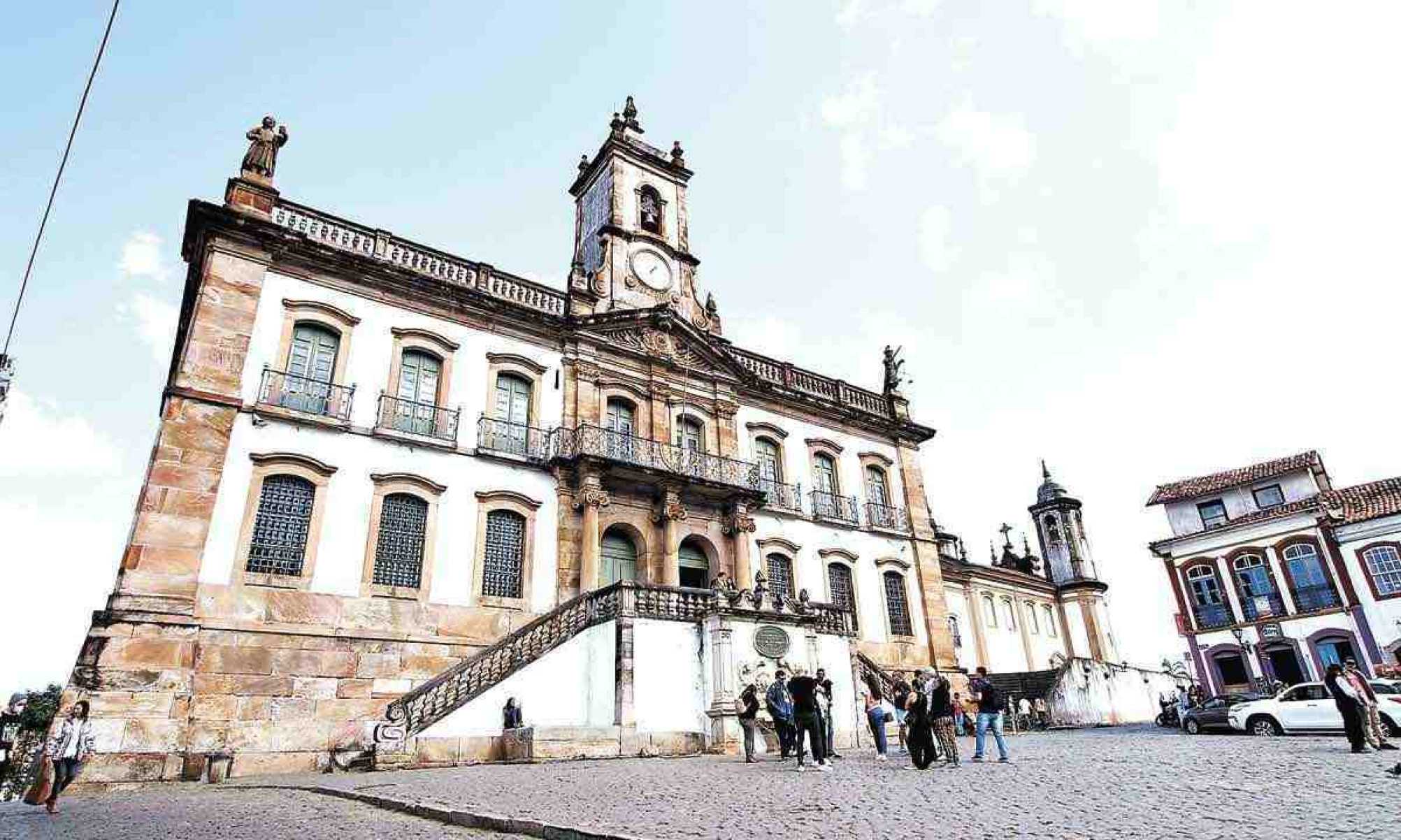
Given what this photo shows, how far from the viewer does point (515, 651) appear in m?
13.9

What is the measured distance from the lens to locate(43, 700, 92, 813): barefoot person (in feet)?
30.8

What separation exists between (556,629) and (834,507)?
37.8 ft

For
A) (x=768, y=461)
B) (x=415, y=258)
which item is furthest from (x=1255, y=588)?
(x=415, y=258)

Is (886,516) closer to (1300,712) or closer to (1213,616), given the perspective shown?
(1300,712)

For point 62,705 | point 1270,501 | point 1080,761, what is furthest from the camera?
point 1270,501

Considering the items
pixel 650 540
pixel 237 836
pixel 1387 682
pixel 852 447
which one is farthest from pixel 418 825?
pixel 852 447

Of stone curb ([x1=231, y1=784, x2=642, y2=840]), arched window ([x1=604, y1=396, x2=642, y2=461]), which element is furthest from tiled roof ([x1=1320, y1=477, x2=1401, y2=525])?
stone curb ([x1=231, y1=784, x2=642, y2=840])

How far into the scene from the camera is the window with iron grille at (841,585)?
73.5 feet

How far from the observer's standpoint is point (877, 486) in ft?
83.4

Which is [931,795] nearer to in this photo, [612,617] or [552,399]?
[612,617]

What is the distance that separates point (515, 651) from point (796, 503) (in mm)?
10966

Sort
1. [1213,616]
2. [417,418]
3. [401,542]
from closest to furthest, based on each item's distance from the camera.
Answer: [401,542] < [417,418] < [1213,616]

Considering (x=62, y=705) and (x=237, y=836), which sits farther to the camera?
(x=62, y=705)

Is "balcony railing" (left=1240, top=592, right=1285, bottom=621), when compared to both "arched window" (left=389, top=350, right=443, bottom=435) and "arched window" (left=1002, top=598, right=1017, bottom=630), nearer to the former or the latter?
"arched window" (left=1002, top=598, right=1017, bottom=630)
